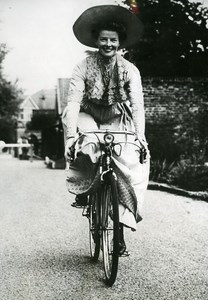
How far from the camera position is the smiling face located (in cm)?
406

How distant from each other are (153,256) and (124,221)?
2.79 feet

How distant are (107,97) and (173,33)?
5.40m

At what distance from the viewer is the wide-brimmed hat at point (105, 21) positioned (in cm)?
405

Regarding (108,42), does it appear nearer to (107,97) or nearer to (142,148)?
(107,97)

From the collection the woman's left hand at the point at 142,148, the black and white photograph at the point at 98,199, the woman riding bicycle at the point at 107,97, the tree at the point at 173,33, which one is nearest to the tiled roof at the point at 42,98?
the tree at the point at 173,33

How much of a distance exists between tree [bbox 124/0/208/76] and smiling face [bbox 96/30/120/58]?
10.3ft

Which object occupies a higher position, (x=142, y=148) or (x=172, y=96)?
(x=172, y=96)

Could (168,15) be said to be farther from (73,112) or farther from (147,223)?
(73,112)

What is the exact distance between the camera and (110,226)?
13.1 ft

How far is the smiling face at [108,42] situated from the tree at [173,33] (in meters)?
3.14

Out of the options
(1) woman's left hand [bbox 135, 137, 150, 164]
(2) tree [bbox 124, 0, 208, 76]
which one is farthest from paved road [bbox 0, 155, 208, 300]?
(2) tree [bbox 124, 0, 208, 76]

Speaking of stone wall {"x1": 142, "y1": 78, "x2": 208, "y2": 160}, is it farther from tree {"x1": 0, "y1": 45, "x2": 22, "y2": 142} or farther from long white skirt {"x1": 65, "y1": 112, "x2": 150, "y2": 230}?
long white skirt {"x1": 65, "y1": 112, "x2": 150, "y2": 230}

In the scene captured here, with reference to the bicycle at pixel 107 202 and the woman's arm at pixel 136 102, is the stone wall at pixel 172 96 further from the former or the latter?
the bicycle at pixel 107 202

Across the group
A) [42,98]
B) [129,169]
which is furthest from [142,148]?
[42,98]
